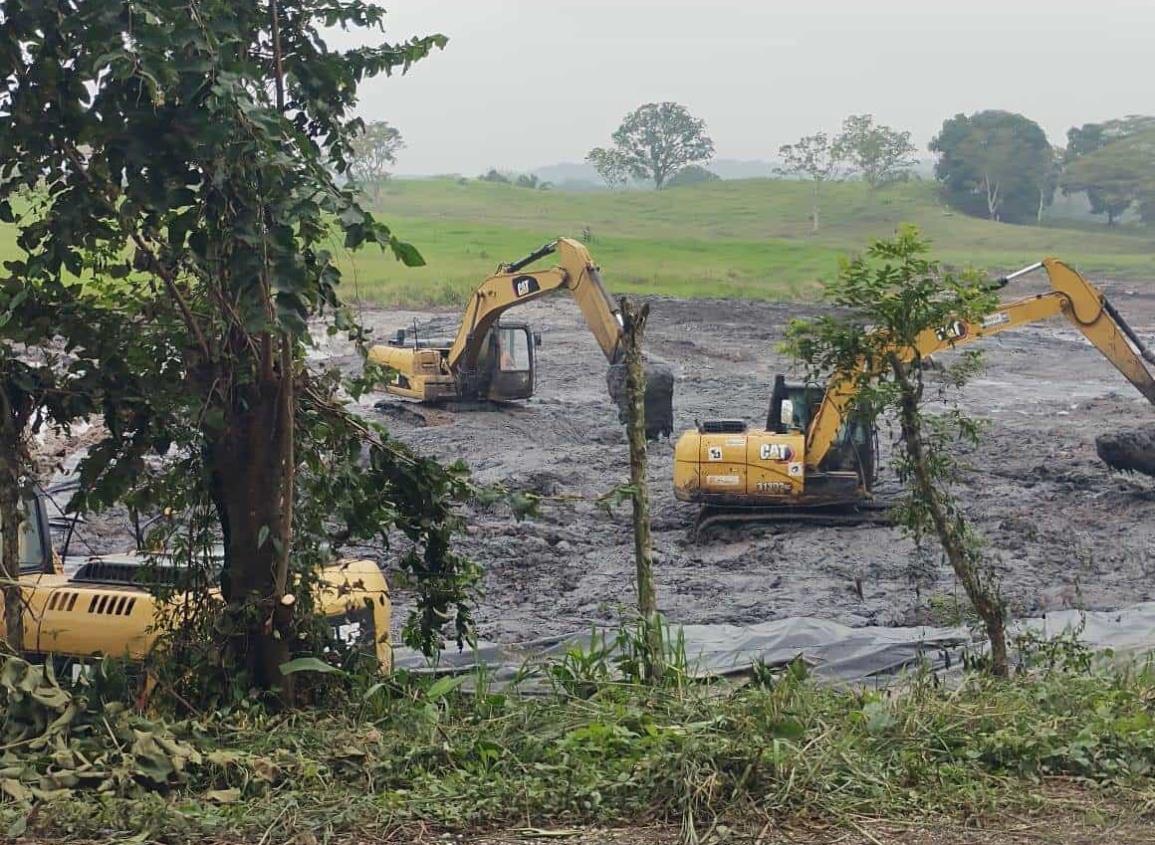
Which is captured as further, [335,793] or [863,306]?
[863,306]

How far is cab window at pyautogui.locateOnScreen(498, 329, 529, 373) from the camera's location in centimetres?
2612

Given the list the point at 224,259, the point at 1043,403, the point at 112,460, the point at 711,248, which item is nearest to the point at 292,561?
the point at 112,460

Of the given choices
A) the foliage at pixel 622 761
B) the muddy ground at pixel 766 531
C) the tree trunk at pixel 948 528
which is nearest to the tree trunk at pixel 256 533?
the foliage at pixel 622 761

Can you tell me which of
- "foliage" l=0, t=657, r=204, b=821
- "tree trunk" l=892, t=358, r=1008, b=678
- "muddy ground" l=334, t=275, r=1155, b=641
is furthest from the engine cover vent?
"foliage" l=0, t=657, r=204, b=821

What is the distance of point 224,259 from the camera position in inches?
247

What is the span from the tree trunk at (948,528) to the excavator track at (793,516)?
23.6ft

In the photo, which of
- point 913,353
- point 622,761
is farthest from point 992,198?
point 622,761

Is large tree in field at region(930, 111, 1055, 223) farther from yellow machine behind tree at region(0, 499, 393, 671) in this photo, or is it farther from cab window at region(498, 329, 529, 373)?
yellow machine behind tree at region(0, 499, 393, 671)

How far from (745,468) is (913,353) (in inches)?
263

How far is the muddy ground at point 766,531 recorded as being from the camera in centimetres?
1375

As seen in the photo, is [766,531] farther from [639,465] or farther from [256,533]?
[256,533]

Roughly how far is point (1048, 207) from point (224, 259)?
8891cm

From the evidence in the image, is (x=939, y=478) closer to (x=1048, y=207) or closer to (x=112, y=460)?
(x=112, y=460)

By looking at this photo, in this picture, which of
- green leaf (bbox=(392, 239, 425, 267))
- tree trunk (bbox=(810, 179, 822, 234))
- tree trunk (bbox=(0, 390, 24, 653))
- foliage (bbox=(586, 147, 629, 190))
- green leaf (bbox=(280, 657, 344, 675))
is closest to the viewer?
green leaf (bbox=(392, 239, 425, 267))
